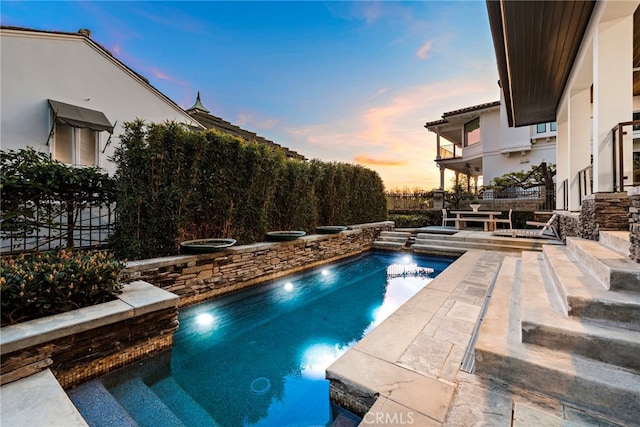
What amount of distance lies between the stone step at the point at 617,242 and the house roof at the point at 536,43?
3191 millimetres

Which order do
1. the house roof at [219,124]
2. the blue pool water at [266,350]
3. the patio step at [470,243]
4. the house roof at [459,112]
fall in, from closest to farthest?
the blue pool water at [266,350] → the patio step at [470,243] → the house roof at [219,124] → the house roof at [459,112]

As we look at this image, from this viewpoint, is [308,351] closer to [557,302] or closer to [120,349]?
[120,349]

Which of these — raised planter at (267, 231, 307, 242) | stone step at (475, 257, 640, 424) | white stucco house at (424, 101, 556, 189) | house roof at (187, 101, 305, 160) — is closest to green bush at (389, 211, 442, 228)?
white stucco house at (424, 101, 556, 189)

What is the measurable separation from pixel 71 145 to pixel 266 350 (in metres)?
7.80

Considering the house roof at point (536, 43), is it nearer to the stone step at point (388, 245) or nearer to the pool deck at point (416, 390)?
the pool deck at point (416, 390)

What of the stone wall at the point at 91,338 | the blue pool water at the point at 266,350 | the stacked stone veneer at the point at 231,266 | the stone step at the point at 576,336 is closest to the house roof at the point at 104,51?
the stacked stone veneer at the point at 231,266

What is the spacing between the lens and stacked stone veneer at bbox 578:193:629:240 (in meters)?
3.26

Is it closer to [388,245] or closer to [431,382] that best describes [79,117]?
[431,382]

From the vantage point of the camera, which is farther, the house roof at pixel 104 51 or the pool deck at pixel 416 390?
the house roof at pixel 104 51

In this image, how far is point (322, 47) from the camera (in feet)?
26.8

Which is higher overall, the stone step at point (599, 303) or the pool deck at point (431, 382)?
the stone step at point (599, 303)

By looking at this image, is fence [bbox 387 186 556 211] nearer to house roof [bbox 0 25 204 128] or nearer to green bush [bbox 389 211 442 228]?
green bush [bbox 389 211 442 228]

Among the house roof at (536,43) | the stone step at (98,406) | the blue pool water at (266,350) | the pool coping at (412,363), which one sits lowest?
the blue pool water at (266,350)

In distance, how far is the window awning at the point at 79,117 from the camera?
6176 millimetres
